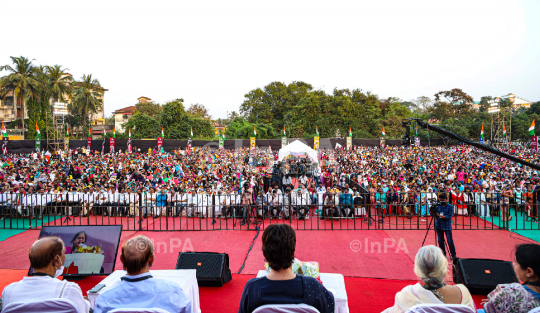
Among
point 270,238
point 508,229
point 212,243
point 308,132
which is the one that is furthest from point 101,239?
point 308,132

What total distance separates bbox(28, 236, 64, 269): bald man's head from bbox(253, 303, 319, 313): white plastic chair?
185 centimetres

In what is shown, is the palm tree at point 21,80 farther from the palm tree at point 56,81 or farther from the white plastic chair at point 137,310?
the white plastic chair at point 137,310

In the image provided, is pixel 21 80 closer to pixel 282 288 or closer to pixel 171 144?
pixel 171 144

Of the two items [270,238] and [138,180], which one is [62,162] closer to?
[138,180]

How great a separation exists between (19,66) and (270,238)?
179 ft

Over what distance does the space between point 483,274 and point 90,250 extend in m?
6.58

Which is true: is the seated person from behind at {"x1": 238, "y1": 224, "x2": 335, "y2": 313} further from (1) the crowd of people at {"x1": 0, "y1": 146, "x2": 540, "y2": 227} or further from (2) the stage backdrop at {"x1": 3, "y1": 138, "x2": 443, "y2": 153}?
(2) the stage backdrop at {"x1": 3, "y1": 138, "x2": 443, "y2": 153}

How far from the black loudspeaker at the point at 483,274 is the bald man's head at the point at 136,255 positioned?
4725mm

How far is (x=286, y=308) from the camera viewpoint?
6.64ft

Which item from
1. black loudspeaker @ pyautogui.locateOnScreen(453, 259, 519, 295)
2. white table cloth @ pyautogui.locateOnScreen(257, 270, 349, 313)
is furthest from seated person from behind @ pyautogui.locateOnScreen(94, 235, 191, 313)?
black loudspeaker @ pyautogui.locateOnScreen(453, 259, 519, 295)

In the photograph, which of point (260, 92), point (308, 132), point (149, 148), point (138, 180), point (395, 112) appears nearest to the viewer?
point (138, 180)

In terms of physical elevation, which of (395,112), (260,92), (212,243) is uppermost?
(260,92)

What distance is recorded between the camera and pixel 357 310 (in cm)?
427

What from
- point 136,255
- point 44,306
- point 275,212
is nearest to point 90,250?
point 44,306
